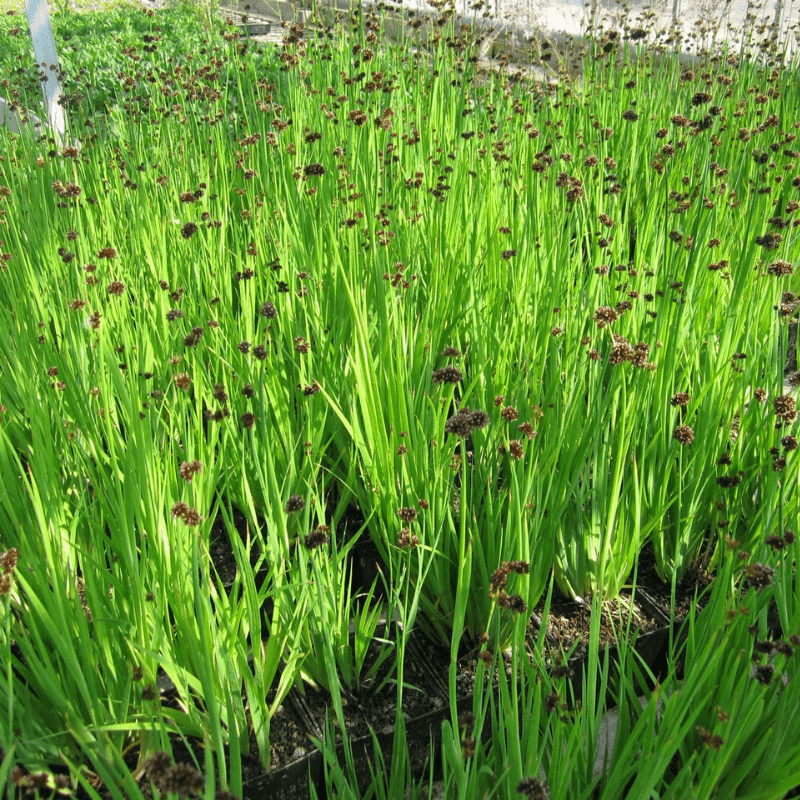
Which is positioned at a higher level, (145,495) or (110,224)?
(110,224)

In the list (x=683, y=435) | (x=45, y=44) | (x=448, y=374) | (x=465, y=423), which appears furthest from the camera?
(x=45, y=44)

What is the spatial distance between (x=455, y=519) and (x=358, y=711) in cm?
56

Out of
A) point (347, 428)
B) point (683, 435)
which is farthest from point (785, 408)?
point (347, 428)

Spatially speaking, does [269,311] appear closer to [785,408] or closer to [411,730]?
[411,730]

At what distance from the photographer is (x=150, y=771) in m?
0.80

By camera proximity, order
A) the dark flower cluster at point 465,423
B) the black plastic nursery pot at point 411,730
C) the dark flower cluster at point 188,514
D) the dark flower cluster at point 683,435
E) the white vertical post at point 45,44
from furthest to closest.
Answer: the white vertical post at point 45,44, the dark flower cluster at point 683,435, the black plastic nursery pot at point 411,730, the dark flower cluster at point 465,423, the dark flower cluster at point 188,514

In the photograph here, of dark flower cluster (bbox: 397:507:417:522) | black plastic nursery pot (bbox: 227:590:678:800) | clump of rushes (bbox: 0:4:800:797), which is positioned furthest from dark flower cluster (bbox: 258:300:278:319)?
black plastic nursery pot (bbox: 227:590:678:800)

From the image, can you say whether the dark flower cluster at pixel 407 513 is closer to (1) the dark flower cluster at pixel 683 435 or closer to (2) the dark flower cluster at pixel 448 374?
(2) the dark flower cluster at pixel 448 374

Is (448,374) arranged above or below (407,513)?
above

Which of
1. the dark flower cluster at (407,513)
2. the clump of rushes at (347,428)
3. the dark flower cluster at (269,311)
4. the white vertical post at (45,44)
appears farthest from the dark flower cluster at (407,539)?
the white vertical post at (45,44)

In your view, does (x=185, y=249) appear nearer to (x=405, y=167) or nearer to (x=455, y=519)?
(x=405, y=167)

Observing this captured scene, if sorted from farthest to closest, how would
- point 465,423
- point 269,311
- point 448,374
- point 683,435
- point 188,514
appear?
1. point 269,311
2. point 683,435
3. point 448,374
4. point 465,423
5. point 188,514

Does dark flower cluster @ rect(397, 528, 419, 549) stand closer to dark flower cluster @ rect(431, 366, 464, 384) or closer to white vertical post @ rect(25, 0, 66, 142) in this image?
dark flower cluster @ rect(431, 366, 464, 384)

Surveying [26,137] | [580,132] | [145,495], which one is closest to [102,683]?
[145,495]
